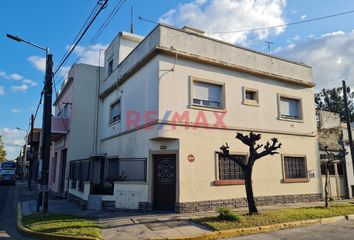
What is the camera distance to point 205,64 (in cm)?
1311

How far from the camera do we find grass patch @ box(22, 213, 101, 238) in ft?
27.0

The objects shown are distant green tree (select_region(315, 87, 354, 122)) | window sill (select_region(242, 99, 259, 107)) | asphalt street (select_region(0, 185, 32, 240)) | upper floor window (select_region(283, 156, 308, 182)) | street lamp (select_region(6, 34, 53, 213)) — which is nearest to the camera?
asphalt street (select_region(0, 185, 32, 240))

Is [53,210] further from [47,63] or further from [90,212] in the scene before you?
[47,63]

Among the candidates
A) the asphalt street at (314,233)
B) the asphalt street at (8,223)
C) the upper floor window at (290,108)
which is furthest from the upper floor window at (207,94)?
the asphalt street at (8,223)

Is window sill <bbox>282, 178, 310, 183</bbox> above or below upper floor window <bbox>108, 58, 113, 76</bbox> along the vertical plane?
below

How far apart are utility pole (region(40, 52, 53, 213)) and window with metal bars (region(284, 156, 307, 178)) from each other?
419 inches

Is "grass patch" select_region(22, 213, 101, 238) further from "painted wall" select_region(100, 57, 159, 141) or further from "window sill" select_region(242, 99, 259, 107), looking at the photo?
"window sill" select_region(242, 99, 259, 107)

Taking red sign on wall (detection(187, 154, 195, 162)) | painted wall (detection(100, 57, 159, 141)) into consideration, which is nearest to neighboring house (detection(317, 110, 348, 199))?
red sign on wall (detection(187, 154, 195, 162))

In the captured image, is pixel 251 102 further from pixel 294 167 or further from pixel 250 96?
pixel 294 167

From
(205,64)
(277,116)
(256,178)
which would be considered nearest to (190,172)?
(256,178)

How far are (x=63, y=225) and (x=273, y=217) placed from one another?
6.70 meters

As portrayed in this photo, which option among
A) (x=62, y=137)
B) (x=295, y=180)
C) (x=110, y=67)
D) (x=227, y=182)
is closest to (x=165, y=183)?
(x=227, y=182)

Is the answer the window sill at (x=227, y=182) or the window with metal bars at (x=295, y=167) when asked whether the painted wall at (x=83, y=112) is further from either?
the window with metal bars at (x=295, y=167)

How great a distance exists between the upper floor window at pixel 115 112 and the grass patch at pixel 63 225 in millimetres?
6648
